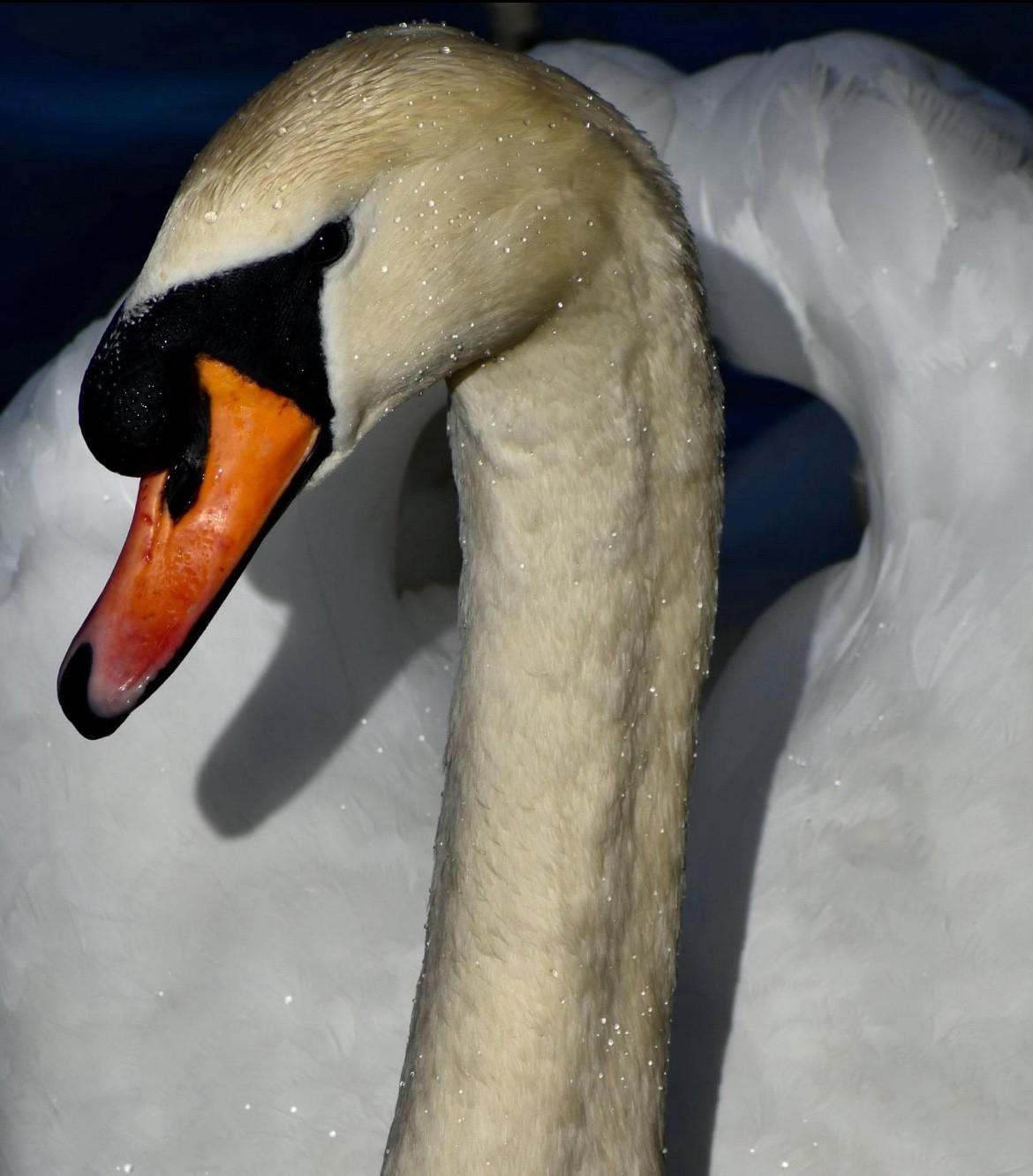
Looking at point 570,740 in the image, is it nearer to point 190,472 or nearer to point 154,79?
point 190,472

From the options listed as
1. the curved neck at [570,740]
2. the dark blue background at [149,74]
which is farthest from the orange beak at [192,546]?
the dark blue background at [149,74]

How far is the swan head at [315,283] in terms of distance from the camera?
1.49 m

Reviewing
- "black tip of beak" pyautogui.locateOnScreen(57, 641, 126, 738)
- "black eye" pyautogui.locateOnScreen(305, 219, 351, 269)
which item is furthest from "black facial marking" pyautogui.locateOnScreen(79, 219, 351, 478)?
"black tip of beak" pyautogui.locateOnScreen(57, 641, 126, 738)

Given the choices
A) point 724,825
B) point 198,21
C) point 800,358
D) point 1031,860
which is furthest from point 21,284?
point 1031,860

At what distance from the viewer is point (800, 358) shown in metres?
2.94

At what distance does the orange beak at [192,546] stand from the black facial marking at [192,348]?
2cm

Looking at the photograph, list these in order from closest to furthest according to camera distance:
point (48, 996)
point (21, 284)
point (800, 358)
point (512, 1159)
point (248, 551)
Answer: point (248, 551) < point (512, 1159) < point (48, 996) < point (800, 358) < point (21, 284)

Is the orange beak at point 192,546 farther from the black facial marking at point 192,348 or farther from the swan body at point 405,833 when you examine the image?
the swan body at point 405,833

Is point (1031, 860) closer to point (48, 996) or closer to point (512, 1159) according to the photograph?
point (512, 1159)

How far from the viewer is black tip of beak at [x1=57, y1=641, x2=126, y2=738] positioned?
1643 millimetres

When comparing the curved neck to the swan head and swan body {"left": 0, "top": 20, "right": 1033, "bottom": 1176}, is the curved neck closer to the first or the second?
the swan head

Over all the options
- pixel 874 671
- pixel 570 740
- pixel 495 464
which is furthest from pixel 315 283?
pixel 874 671

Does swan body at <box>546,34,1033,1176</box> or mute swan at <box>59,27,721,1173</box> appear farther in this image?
swan body at <box>546,34,1033,1176</box>

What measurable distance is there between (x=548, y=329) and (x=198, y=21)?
3989mm
